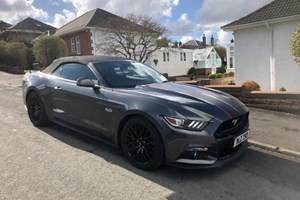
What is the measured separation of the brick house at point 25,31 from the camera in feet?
138

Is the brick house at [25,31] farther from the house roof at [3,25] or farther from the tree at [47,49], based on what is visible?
the tree at [47,49]

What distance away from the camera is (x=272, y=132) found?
5.84 metres

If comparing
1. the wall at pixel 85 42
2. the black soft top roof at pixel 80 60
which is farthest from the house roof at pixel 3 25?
the black soft top roof at pixel 80 60

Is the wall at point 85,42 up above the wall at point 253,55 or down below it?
above

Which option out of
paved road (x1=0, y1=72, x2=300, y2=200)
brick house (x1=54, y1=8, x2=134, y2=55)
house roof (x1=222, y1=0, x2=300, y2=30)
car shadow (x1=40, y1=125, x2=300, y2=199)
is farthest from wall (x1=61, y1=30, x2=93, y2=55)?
Result: car shadow (x1=40, y1=125, x2=300, y2=199)

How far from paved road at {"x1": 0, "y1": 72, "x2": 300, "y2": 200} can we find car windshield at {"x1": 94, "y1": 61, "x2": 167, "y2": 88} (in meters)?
1.10

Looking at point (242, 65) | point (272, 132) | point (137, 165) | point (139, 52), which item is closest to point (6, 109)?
point (137, 165)

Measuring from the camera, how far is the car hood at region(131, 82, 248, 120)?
3.89 m

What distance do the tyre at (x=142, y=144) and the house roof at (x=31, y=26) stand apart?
44160 mm

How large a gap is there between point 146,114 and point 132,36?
70.7ft

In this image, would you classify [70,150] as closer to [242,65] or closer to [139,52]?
[242,65]

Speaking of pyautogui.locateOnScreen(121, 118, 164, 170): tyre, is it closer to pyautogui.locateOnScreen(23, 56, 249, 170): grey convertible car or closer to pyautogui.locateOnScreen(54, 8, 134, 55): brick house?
pyautogui.locateOnScreen(23, 56, 249, 170): grey convertible car

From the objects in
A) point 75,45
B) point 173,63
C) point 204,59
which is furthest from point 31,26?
point 204,59

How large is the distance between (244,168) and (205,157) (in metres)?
0.85
